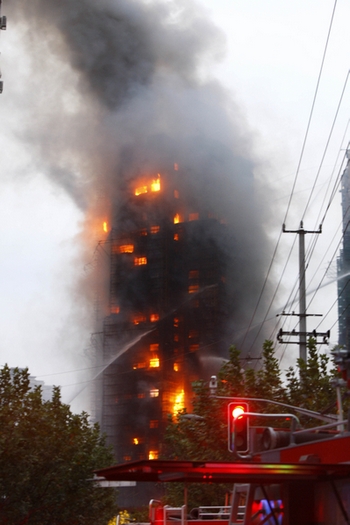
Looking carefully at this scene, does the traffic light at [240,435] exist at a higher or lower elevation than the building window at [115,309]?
lower

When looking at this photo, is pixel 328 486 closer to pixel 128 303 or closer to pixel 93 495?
pixel 93 495

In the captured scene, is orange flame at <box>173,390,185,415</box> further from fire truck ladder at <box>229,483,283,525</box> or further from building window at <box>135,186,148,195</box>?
Result: fire truck ladder at <box>229,483,283,525</box>

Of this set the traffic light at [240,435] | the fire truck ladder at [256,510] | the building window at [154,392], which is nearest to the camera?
the fire truck ladder at [256,510]

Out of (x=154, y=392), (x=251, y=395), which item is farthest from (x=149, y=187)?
(x=251, y=395)

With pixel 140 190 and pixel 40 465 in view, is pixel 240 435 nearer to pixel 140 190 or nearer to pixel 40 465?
pixel 40 465

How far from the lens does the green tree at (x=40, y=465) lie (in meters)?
34.9

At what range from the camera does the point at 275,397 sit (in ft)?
125

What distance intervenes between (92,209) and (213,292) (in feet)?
82.6

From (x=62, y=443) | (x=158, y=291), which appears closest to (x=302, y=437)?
(x=62, y=443)

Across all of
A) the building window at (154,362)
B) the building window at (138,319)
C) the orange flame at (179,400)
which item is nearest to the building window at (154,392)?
the orange flame at (179,400)

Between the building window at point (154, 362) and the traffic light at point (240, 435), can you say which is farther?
the building window at point (154, 362)

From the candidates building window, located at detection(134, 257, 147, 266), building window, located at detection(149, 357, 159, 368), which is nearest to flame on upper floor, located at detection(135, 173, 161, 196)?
building window, located at detection(134, 257, 147, 266)

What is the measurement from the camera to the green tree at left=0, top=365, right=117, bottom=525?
3491 cm

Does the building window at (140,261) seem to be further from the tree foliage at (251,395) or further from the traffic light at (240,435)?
the traffic light at (240,435)
